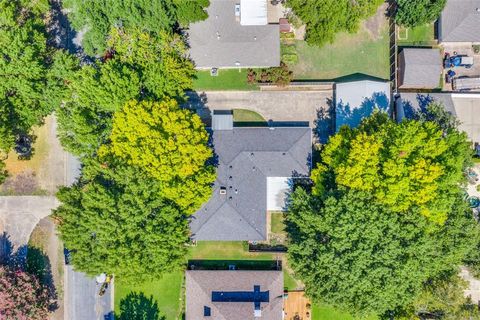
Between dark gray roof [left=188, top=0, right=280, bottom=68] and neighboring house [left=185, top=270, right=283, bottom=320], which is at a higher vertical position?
dark gray roof [left=188, top=0, right=280, bottom=68]

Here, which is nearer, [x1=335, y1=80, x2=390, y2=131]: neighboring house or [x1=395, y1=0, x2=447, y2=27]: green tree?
[x1=395, y1=0, x2=447, y2=27]: green tree

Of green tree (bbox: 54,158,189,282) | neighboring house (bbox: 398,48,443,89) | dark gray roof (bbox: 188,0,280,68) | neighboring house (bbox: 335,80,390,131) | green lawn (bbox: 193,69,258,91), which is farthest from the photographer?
green lawn (bbox: 193,69,258,91)

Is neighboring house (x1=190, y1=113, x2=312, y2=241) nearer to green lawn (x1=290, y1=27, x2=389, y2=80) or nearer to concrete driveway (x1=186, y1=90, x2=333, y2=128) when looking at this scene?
concrete driveway (x1=186, y1=90, x2=333, y2=128)

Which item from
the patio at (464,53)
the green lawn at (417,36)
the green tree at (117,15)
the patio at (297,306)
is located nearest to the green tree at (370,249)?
the patio at (297,306)

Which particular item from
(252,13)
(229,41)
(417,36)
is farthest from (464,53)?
(229,41)

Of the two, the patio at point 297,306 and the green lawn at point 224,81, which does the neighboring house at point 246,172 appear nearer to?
the green lawn at point 224,81

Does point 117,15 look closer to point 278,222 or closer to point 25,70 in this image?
point 25,70

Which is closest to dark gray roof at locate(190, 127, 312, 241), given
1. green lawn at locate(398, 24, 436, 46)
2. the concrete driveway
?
the concrete driveway

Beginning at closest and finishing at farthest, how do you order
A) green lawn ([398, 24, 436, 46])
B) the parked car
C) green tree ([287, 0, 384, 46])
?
green tree ([287, 0, 384, 46]) < the parked car < green lawn ([398, 24, 436, 46])
